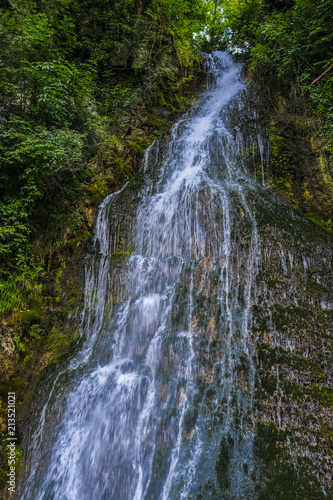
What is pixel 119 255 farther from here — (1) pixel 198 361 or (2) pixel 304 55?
(2) pixel 304 55

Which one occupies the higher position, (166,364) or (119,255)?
(119,255)

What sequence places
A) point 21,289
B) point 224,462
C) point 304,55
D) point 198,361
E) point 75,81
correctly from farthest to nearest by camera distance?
point 304,55, point 75,81, point 21,289, point 198,361, point 224,462

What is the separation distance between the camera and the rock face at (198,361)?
347 centimetres

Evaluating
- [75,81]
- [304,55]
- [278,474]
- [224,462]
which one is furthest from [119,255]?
[304,55]

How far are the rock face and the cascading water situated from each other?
20mm

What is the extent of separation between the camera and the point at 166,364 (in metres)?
4.42

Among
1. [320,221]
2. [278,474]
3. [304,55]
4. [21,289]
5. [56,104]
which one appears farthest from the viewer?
[304,55]

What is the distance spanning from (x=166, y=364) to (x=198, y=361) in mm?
595

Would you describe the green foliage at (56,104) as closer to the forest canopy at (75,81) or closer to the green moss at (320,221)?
the forest canopy at (75,81)

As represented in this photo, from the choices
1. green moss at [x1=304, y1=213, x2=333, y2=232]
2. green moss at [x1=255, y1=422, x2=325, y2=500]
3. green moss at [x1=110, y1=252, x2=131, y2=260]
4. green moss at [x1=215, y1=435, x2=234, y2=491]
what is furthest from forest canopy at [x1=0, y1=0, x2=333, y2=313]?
green moss at [x1=255, y1=422, x2=325, y2=500]

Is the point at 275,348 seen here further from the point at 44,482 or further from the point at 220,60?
the point at 220,60

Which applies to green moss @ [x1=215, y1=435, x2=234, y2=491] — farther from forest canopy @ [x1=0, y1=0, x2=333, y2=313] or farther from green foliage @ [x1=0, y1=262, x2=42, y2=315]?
forest canopy @ [x1=0, y1=0, x2=333, y2=313]

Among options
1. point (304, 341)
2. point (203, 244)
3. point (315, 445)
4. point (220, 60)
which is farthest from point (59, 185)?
point (220, 60)

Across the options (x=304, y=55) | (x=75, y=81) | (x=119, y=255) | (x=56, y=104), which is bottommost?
(x=119, y=255)
